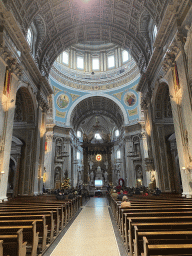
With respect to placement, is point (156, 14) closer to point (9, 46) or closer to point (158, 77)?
point (158, 77)

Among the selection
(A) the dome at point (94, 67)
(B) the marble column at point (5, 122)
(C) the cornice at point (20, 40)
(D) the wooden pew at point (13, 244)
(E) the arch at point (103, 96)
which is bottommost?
(D) the wooden pew at point (13, 244)

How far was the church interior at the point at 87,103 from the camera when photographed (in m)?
4.14

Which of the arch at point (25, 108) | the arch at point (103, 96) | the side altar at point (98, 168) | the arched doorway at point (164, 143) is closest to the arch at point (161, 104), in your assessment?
the arched doorway at point (164, 143)

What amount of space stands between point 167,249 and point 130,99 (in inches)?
1009

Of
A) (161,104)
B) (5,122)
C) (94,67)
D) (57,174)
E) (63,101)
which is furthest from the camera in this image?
(94,67)

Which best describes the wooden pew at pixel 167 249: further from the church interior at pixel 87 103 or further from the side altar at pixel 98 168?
the side altar at pixel 98 168

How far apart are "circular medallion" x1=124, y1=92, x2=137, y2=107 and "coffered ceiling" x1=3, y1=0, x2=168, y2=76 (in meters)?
9.25

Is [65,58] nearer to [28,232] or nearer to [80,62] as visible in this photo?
[80,62]

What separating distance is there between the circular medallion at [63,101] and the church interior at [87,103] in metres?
0.14

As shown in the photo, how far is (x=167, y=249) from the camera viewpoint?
7.09 ft

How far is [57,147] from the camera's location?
26.2 meters

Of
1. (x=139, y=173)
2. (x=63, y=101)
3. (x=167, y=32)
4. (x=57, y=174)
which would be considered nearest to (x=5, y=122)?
(x=167, y=32)

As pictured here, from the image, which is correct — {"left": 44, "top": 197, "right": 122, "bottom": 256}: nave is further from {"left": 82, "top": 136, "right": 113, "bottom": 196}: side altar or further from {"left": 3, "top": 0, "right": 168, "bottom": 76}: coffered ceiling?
{"left": 82, "top": 136, "right": 113, "bottom": 196}: side altar

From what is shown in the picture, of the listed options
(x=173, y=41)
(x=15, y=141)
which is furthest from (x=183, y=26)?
(x=15, y=141)
